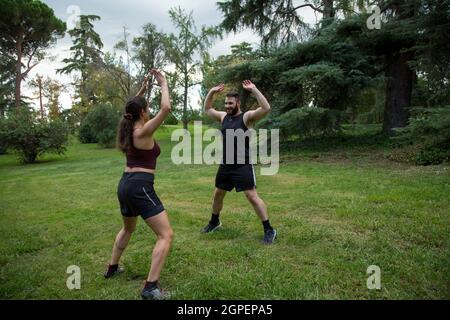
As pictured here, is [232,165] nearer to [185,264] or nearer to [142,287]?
[185,264]

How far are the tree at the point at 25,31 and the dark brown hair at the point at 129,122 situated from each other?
28.6 m

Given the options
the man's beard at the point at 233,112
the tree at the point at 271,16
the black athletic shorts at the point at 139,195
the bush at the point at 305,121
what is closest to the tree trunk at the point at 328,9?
the tree at the point at 271,16

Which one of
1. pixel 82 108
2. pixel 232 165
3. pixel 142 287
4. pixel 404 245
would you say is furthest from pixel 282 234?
pixel 82 108

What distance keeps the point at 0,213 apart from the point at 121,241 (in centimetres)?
487

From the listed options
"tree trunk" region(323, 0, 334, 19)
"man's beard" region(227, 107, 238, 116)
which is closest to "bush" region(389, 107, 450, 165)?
"man's beard" region(227, 107, 238, 116)

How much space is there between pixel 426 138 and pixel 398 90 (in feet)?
21.1

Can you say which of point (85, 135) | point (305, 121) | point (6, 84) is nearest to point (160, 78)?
point (305, 121)

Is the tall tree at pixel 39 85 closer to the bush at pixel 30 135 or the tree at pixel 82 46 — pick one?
the tree at pixel 82 46

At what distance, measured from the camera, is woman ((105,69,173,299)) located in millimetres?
3330

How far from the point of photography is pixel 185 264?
4086mm

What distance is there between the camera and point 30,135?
19.5 metres

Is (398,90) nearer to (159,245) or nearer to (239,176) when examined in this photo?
(239,176)

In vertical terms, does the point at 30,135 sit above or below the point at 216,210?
above

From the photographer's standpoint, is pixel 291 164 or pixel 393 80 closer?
pixel 291 164
